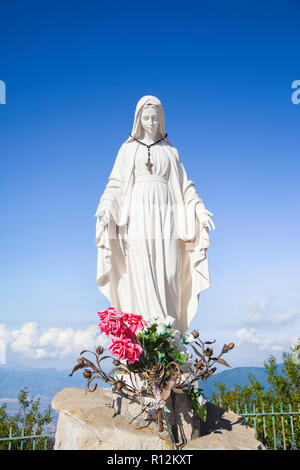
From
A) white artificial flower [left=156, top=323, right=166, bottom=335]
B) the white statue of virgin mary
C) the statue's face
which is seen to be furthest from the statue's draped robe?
white artificial flower [left=156, top=323, right=166, bottom=335]

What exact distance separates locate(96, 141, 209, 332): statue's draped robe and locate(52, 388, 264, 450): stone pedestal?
4.37ft

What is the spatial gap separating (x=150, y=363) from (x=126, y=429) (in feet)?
2.15

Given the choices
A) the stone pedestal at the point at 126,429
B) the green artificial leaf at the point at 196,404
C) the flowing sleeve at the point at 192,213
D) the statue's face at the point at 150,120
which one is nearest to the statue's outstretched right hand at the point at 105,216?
the flowing sleeve at the point at 192,213

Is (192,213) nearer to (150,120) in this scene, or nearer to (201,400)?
(150,120)

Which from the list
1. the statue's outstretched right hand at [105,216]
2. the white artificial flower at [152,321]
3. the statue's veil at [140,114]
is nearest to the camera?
the white artificial flower at [152,321]

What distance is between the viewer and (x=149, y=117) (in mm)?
5957

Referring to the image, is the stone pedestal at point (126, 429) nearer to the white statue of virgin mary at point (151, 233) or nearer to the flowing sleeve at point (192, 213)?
the white statue of virgin mary at point (151, 233)

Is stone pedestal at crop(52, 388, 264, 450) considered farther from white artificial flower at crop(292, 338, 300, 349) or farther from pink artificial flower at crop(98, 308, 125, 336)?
white artificial flower at crop(292, 338, 300, 349)

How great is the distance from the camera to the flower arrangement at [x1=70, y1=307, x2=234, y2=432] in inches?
143

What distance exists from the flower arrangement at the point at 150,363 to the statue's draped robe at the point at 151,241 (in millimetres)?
989

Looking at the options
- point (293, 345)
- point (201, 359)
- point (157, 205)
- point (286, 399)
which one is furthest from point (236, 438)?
point (286, 399)

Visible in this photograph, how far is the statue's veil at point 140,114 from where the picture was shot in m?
5.91
